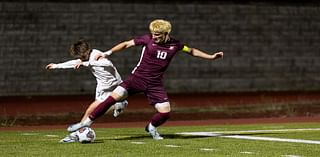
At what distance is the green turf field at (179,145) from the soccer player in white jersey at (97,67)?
61 centimetres

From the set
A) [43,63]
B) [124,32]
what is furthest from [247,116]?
[43,63]

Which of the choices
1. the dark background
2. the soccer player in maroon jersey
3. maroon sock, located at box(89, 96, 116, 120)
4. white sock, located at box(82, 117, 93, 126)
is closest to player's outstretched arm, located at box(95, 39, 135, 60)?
the soccer player in maroon jersey

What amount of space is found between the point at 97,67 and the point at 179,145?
227 centimetres

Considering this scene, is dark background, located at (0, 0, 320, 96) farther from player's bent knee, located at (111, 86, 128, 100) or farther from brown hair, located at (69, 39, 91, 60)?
player's bent knee, located at (111, 86, 128, 100)

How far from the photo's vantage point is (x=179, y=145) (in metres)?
13.3

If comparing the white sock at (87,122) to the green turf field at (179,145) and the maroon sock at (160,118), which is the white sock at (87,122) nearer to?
the green turf field at (179,145)

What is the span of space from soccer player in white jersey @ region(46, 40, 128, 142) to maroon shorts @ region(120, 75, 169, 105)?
0.31 m

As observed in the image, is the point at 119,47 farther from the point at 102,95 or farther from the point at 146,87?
the point at 102,95

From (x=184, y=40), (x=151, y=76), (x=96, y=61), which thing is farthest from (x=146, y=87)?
(x=184, y=40)

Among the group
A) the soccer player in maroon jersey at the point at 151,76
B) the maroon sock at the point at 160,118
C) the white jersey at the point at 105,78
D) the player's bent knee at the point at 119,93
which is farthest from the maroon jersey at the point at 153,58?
the white jersey at the point at 105,78

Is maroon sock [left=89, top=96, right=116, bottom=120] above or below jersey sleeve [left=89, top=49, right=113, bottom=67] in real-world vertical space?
below

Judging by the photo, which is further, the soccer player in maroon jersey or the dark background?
the dark background

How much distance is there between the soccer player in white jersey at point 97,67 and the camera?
14.4 m

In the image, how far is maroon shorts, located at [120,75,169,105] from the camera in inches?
554
